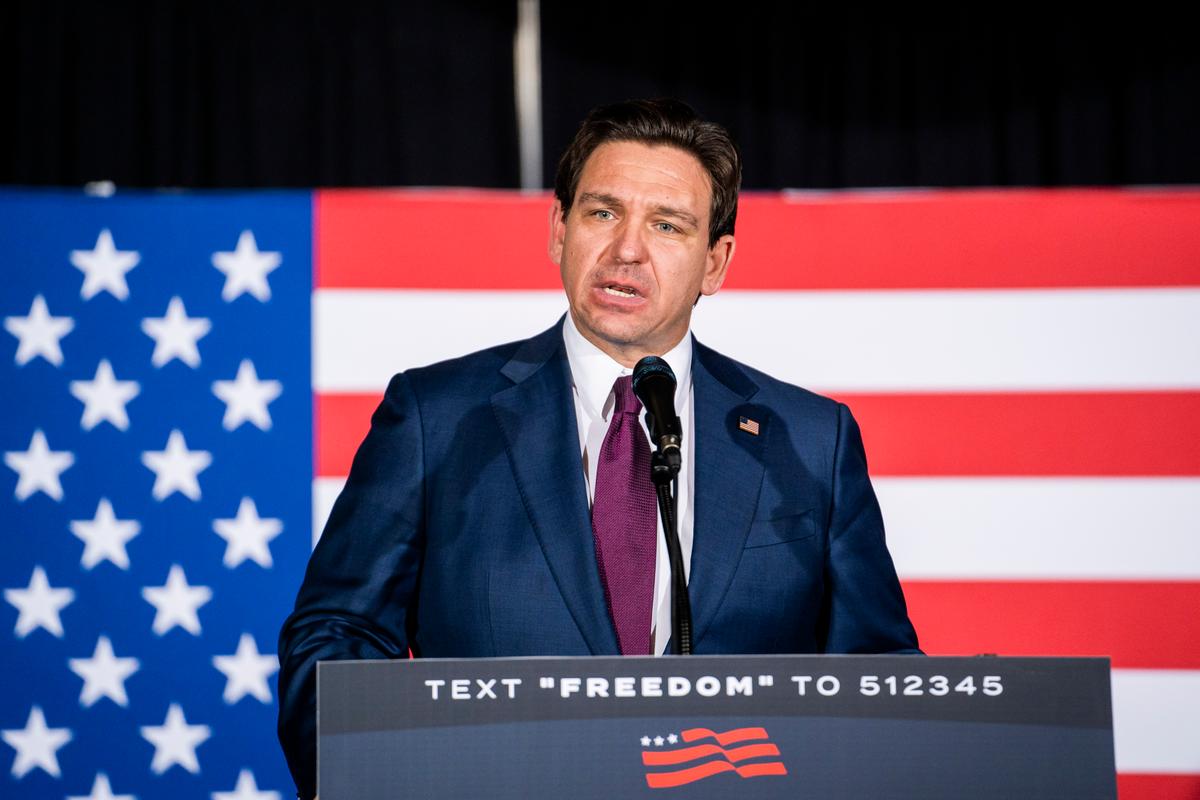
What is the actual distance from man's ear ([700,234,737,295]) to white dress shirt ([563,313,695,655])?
101 millimetres

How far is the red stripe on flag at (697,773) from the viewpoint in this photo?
0.96m

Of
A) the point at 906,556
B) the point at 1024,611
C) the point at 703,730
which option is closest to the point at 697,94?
the point at 906,556

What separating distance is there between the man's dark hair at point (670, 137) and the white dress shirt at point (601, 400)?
19 centimetres

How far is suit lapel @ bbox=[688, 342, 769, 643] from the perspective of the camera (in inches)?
59.7

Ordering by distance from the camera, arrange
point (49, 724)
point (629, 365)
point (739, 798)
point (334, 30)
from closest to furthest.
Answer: point (739, 798) → point (629, 365) → point (49, 724) → point (334, 30)

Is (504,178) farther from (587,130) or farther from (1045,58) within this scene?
(1045,58)

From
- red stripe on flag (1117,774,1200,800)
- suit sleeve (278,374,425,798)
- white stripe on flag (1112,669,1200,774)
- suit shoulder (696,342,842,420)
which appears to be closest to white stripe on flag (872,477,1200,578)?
white stripe on flag (1112,669,1200,774)

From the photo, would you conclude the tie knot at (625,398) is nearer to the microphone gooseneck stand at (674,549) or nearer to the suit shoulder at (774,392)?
the suit shoulder at (774,392)

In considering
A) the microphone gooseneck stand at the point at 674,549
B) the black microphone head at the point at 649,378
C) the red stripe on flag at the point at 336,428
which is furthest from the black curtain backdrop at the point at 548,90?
the microphone gooseneck stand at the point at 674,549

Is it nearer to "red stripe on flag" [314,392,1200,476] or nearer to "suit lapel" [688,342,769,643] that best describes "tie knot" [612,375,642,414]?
"suit lapel" [688,342,769,643]

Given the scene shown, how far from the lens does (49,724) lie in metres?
→ 2.36

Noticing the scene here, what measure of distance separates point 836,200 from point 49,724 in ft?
A: 6.15

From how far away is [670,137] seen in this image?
1.74 metres

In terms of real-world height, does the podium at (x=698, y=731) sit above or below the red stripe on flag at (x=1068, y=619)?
below
